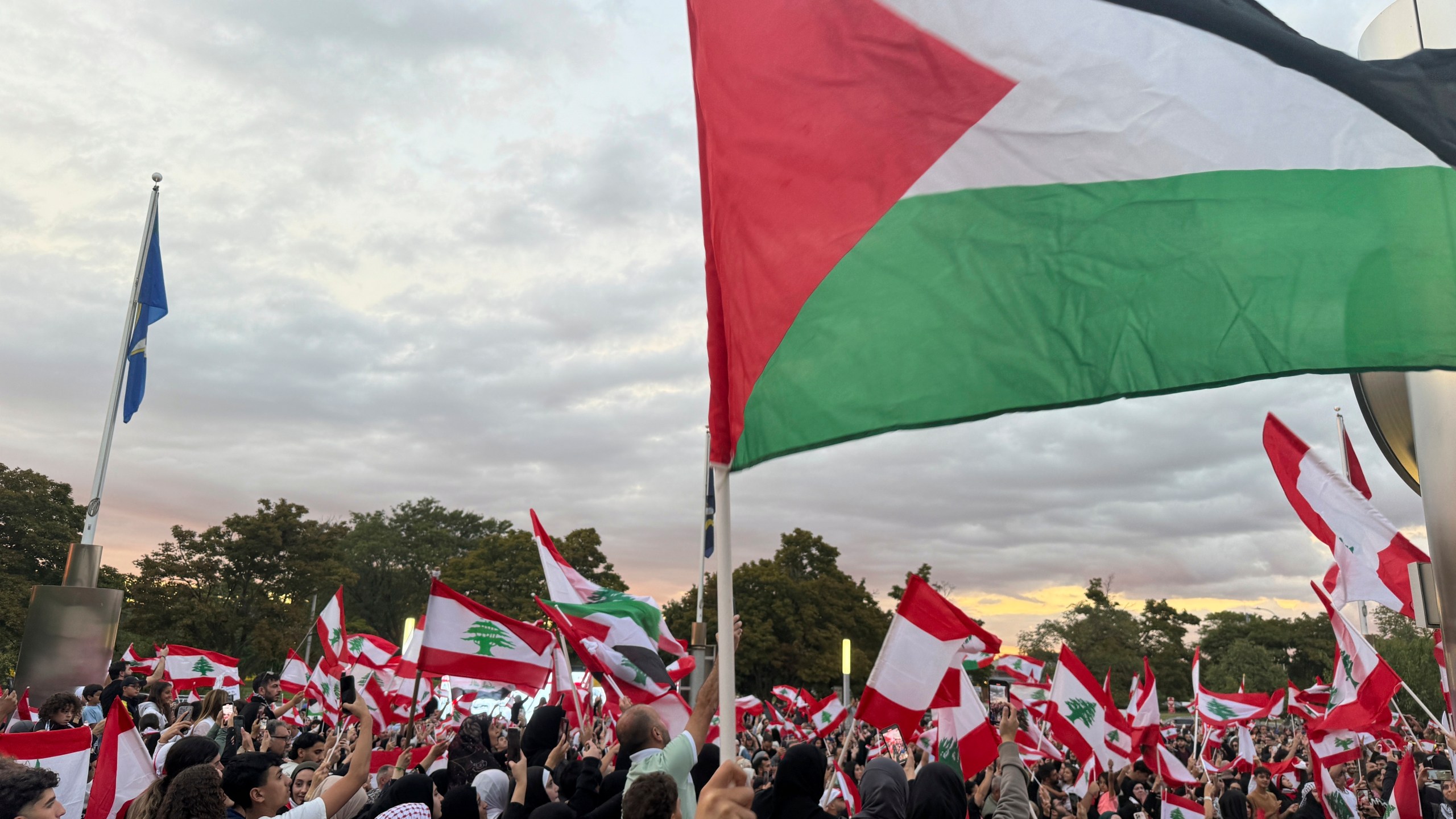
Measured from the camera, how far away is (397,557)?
81250 millimetres

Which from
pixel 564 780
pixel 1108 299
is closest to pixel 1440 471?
pixel 1108 299

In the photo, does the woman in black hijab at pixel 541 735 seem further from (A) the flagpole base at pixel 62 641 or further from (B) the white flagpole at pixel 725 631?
(A) the flagpole base at pixel 62 641

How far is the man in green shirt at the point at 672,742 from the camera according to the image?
4.71 metres

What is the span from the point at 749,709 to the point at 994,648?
22422mm

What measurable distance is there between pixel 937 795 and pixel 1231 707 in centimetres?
1319

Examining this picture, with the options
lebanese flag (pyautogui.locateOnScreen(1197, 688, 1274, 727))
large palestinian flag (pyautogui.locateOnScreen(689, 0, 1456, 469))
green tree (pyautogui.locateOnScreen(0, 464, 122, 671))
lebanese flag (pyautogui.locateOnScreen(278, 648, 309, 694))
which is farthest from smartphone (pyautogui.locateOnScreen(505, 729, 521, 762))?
green tree (pyautogui.locateOnScreen(0, 464, 122, 671))

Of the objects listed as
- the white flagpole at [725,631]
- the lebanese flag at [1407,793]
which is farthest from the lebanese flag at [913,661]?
the lebanese flag at [1407,793]

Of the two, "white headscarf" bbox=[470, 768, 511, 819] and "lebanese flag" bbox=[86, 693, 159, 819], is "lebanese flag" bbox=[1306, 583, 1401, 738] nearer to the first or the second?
"white headscarf" bbox=[470, 768, 511, 819]

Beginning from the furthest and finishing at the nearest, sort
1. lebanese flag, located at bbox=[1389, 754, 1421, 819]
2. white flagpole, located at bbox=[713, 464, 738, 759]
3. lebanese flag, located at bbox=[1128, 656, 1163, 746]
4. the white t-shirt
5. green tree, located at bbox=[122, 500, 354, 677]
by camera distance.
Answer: green tree, located at bbox=[122, 500, 354, 677], lebanese flag, located at bbox=[1128, 656, 1163, 746], lebanese flag, located at bbox=[1389, 754, 1421, 819], the white t-shirt, white flagpole, located at bbox=[713, 464, 738, 759]

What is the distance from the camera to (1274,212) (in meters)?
4.24

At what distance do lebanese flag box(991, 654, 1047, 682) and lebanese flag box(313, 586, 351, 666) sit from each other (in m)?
12.2

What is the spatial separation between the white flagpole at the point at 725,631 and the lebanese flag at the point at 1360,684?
8.38m

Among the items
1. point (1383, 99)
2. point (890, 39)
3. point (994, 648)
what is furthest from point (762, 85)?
point (994, 648)

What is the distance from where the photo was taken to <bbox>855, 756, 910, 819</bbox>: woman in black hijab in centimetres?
489
